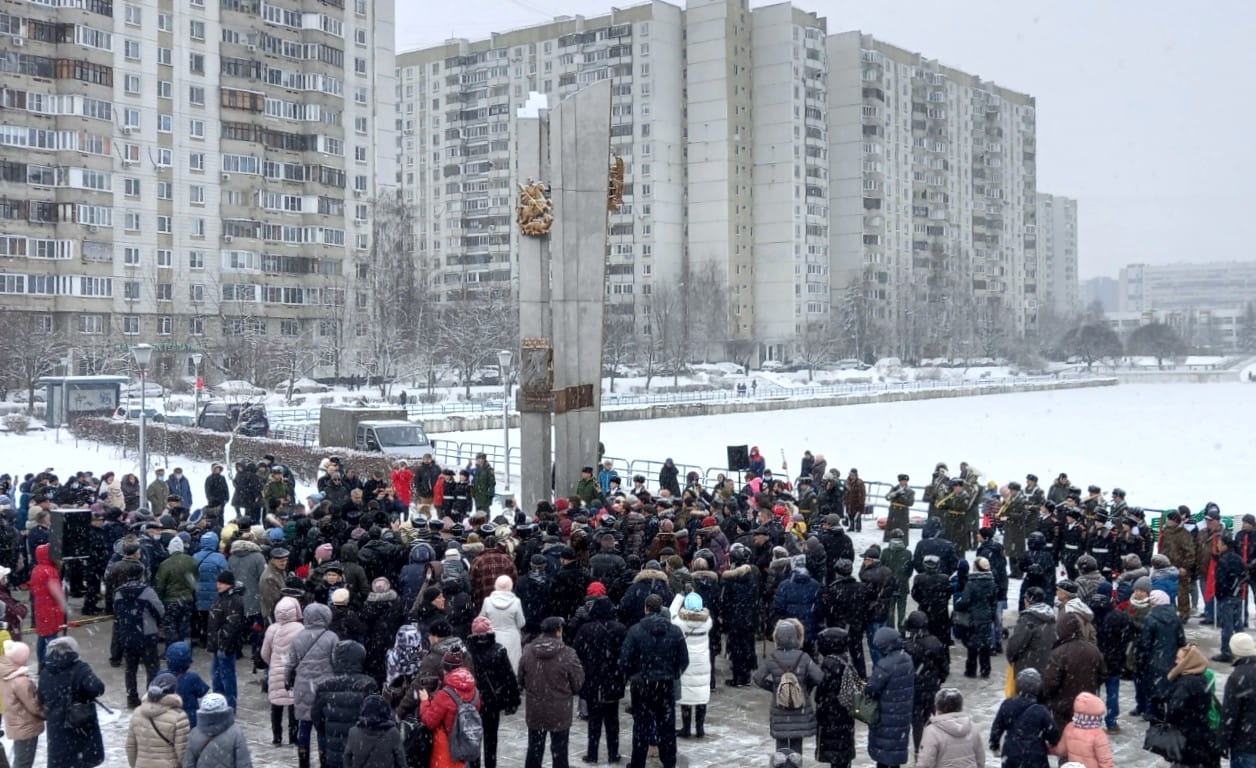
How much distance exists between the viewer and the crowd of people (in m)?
8.26

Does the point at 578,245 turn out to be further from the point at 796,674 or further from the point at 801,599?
the point at 796,674

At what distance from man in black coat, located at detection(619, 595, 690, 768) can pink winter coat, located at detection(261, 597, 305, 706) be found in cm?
264

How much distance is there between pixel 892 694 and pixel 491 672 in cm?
296

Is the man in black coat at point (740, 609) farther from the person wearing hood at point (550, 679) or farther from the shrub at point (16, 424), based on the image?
the shrub at point (16, 424)

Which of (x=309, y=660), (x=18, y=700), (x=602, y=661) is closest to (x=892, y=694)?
(x=602, y=661)

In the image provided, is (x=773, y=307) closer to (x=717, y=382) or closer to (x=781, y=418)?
(x=717, y=382)

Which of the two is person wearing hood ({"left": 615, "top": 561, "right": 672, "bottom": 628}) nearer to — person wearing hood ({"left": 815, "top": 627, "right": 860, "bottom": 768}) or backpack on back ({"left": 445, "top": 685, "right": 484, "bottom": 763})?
person wearing hood ({"left": 815, "top": 627, "right": 860, "bottom": 768})

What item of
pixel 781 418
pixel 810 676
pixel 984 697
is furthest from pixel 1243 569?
pixel 781 418

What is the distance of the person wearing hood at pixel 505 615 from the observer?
35.1 feet

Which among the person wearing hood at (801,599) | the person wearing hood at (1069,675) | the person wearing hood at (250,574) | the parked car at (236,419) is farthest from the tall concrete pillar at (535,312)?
the parked car at (236,419)

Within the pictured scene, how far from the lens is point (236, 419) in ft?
127

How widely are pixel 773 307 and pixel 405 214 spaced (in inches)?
1557

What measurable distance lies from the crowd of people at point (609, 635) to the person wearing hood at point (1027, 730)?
0.01 m

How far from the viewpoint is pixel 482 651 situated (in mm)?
9352
